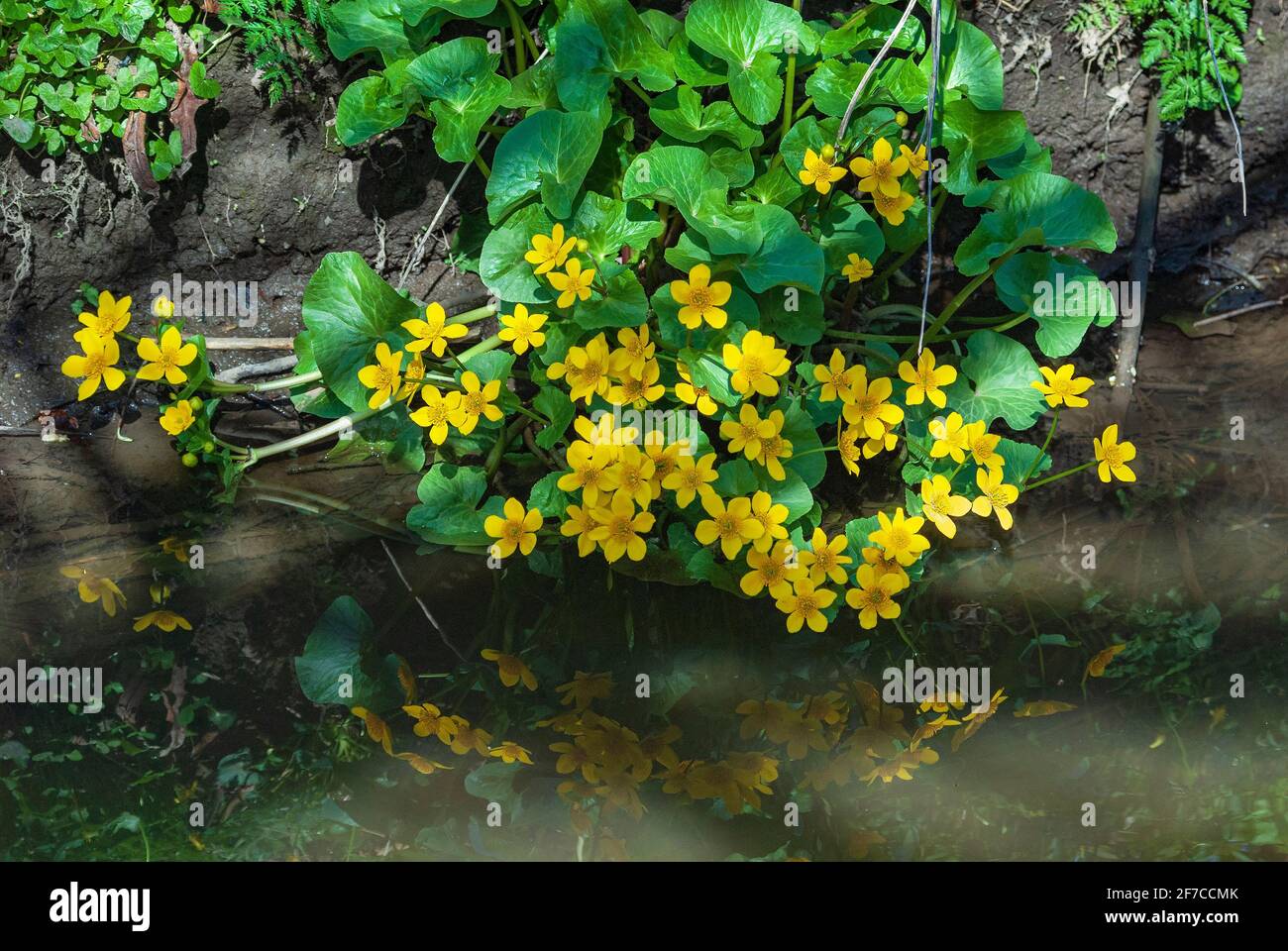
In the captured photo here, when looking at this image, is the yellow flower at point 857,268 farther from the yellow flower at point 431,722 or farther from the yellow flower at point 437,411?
the yellow flower at point 431,722

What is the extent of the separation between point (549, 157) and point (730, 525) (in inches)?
35.3

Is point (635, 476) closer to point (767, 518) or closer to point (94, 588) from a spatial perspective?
point (767, 518)

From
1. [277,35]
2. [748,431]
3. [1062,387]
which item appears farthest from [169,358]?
[1062,387]

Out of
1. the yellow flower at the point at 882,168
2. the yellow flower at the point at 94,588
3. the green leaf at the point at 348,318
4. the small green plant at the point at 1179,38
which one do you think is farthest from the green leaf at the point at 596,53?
the yellow flower at the point at 94,588

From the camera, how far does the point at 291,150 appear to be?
3.05m

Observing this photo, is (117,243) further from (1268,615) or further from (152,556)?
(1268,615)

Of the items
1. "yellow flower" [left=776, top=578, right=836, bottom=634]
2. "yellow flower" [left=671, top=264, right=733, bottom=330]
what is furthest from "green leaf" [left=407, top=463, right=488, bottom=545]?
"yellow flower" [left=776, top=578, right=836, bottom=634]

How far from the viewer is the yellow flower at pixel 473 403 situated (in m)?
2.40

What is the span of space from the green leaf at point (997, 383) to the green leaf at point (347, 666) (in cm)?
138

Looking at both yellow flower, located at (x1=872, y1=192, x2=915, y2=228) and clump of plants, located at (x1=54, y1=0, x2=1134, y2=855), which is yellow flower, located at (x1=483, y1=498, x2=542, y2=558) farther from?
yellow flower, located at (x1=872, y1=192, x2=915, y2=228)

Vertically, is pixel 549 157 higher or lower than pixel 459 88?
lower

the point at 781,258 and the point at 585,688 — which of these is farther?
the point at 781,258

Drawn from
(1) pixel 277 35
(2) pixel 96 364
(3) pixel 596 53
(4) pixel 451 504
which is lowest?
(4) pixel 451 504

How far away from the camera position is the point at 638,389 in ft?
7.91
